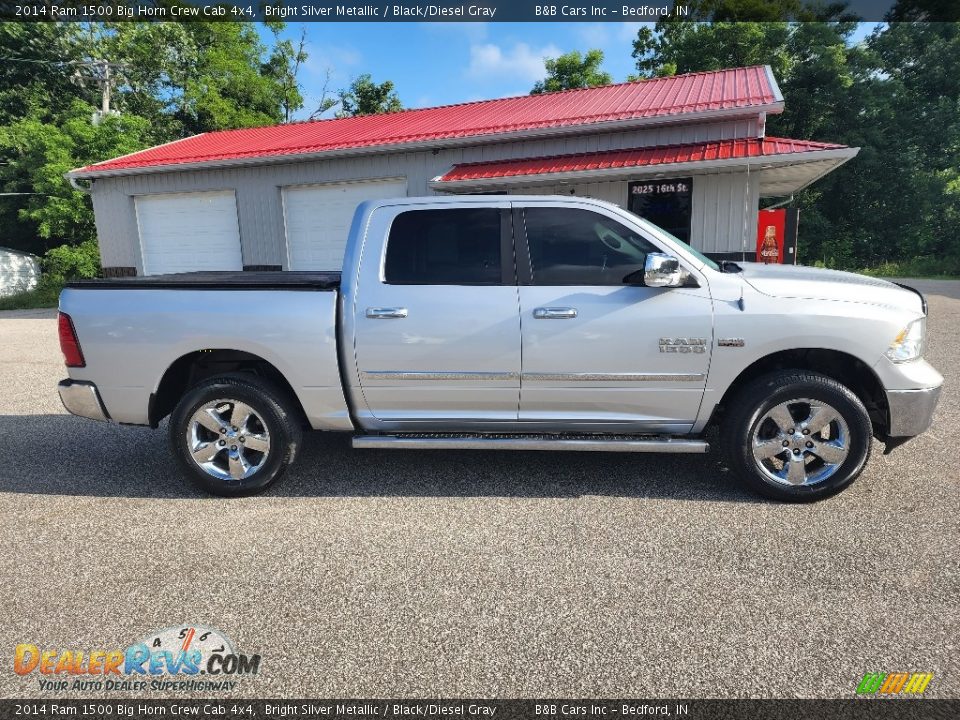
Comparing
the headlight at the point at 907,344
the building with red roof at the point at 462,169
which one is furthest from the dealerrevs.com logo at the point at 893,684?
the building with red roof at the point at 462,169

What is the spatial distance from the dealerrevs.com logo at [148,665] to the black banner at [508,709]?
10cm

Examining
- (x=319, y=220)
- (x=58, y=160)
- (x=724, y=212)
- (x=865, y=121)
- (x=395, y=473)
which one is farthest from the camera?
(x=865, y=121)

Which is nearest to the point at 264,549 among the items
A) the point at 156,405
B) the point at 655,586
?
the point at 156,405

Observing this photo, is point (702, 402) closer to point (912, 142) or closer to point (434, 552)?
point (434, 552)

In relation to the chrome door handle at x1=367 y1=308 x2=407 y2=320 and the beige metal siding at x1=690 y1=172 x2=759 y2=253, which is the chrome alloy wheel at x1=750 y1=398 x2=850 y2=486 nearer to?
the chrome door handle at x1=367 y1=308 x2=407 y2=320

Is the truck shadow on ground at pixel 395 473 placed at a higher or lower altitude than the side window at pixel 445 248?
lower

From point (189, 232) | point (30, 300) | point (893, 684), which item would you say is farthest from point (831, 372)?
point (30, 300)

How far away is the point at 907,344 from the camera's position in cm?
362

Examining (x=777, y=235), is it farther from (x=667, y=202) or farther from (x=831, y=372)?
(x=831, y=372)

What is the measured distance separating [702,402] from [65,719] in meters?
3.51

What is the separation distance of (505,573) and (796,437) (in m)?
2.07

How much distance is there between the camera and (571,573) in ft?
9.91

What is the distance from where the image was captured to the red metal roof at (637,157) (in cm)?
994

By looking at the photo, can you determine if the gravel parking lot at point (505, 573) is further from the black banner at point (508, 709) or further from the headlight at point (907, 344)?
the headlight at point (907, 344)
